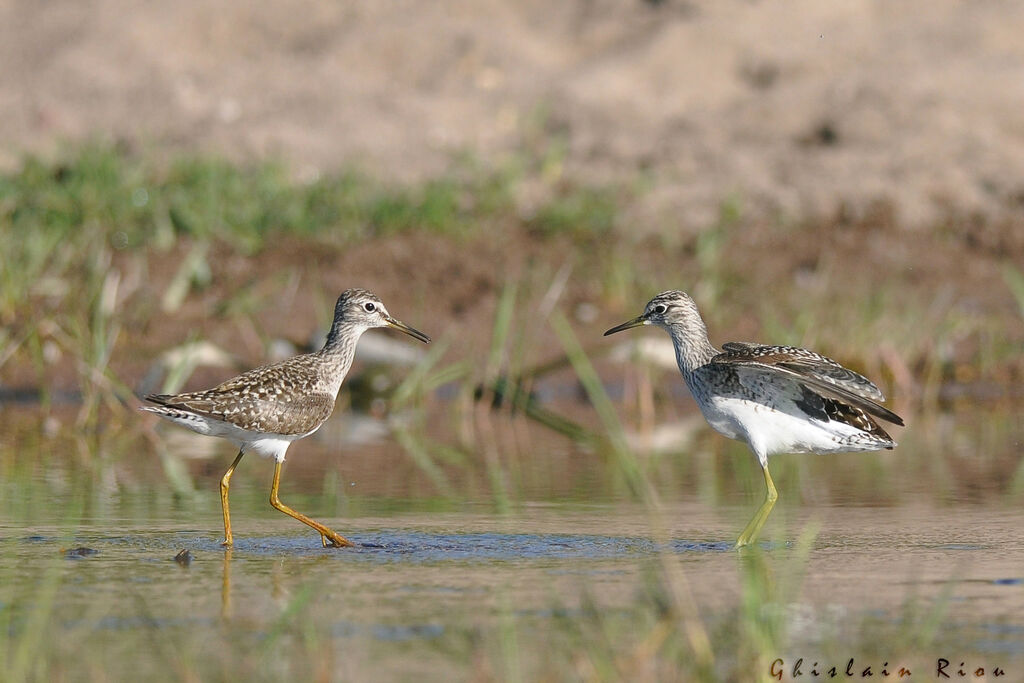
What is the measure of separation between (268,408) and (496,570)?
1.72 m

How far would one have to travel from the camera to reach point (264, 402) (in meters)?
8.01

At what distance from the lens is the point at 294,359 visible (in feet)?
28.6

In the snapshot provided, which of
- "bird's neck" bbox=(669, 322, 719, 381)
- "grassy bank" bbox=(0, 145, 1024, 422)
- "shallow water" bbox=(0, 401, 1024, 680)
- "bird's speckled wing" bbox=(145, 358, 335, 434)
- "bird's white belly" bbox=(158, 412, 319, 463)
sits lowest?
"shallow water" bbox=(0, 401, 1024, 680)

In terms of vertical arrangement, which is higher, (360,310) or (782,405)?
(360,310)

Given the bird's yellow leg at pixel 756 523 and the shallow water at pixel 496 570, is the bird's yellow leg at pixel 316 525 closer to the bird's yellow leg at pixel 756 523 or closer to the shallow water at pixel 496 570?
the shallow water at pixel 496 570

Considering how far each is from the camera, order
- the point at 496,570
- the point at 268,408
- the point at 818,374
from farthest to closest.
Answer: the point at 268,408, the point at 818,374, the point at 496,570

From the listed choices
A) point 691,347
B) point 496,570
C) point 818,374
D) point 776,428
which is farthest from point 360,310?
point 496,570

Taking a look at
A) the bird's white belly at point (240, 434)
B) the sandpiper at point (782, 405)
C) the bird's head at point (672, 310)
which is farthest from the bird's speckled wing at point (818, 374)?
the bird's white belly at point (240, 434)

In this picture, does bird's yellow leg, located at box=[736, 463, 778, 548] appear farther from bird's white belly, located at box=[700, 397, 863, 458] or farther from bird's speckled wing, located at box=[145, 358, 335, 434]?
bird's speckled wing, located at box=[145, 358, 335, 434]

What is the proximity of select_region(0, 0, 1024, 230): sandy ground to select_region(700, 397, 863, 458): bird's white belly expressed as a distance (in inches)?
348

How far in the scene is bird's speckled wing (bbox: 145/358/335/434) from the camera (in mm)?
7891

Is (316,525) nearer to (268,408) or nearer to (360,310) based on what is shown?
(268,408)

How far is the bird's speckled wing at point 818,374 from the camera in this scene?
761 cm

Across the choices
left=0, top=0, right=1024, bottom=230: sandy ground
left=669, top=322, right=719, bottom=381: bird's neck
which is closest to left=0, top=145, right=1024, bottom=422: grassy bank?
left=0, top=0, right=1024, bottom=230: sandy ground
